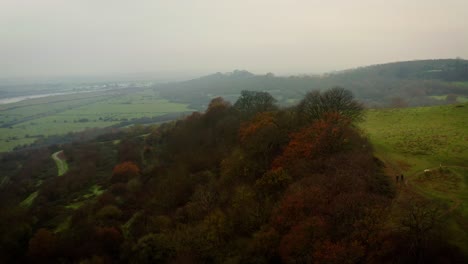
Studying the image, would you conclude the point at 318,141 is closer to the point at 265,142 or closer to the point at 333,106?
the point at 265,142

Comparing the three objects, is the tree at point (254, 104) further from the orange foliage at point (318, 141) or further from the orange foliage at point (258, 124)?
the orange foliage at point (318, 141)

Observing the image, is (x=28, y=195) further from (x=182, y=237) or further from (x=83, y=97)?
(x=83, y=97)

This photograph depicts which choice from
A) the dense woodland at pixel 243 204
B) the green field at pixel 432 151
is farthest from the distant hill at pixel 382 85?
the dense woodland at pixel 243 204

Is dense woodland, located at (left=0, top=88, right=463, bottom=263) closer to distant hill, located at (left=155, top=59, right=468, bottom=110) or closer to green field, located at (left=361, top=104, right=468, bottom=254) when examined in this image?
green field, located at (left=361, top=104, right=468, bottom=254)

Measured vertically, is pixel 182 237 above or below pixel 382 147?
below

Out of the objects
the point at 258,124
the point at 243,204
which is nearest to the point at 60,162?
the point at 258,124

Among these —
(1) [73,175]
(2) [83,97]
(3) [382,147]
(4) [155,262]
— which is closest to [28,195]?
(1) [73,175]
